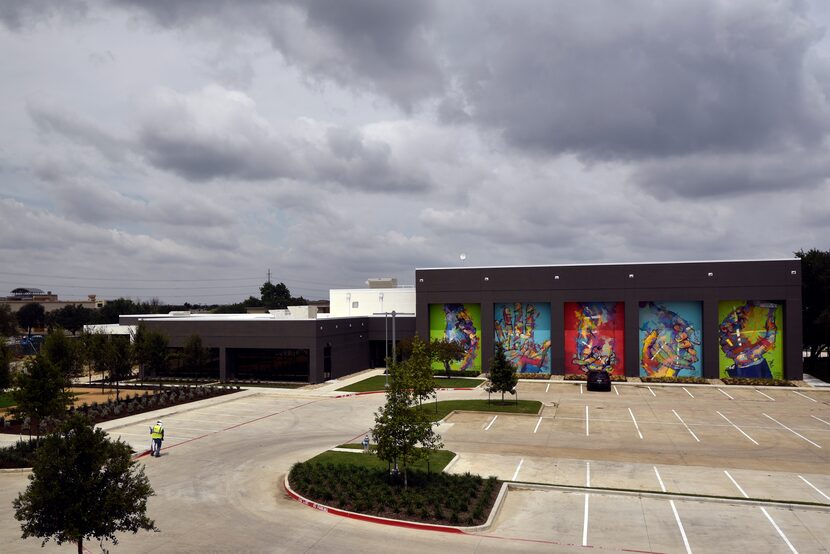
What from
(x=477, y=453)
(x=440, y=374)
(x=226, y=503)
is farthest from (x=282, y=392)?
(x=226, y=503)

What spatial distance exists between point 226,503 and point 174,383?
3906 cm

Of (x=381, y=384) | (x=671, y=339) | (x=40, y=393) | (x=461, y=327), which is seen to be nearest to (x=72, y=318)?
(x=461, y=327)

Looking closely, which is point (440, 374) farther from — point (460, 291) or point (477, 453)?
point (477, 453)

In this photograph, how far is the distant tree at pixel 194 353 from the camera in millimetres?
53938

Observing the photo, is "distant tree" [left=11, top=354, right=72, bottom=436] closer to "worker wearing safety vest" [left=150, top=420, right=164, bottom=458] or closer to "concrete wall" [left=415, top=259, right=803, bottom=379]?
"worker wearing safety vest" [left=150, top=420, right=164, bottom=458]

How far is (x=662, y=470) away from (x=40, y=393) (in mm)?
28582

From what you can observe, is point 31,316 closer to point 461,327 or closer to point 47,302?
point 47,302

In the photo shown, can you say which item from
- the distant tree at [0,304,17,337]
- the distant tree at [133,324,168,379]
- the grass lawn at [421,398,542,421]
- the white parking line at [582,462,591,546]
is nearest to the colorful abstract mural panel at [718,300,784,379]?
the grass lawn at [421,398,542,421]

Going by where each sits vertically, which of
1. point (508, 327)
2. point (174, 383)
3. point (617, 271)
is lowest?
point (174, 383)

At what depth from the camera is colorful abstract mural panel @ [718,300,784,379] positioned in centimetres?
5384

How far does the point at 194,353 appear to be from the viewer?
178 ft

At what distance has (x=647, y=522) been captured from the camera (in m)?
18.8

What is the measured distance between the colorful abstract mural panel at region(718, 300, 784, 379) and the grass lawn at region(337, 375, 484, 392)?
22.6m

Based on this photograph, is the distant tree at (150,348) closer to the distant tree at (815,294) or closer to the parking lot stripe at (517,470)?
the parking lot stripe at (517,470)
